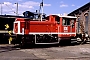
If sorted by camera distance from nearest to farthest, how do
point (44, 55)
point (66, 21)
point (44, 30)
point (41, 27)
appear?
1. point (44, 55)
2. point (41, 27)
3. point (44, 30)
4. point (66, 21)

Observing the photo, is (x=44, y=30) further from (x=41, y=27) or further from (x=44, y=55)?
(x=44, y=55)

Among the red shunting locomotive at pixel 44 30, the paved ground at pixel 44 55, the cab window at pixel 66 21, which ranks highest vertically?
the cab window at pixel 66 21

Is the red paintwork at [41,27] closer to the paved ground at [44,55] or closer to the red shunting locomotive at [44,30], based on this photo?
the red shunting locomotive at [44,30]

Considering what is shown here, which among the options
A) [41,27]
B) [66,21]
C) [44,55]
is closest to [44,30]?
[41,27]

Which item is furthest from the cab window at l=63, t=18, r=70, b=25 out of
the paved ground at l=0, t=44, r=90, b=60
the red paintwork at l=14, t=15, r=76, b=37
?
the paved ground at l=0, t=44, r=90, b=60

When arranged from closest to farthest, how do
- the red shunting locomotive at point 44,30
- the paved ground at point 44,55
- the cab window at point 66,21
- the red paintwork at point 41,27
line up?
the paved ground at point 44,55, the red shunting locomotive at point 44,30, the red paintwork at point 41,27, the cab window at point 66,21

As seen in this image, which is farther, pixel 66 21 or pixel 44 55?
pixel 66 21

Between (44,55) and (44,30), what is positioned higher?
(44,30)

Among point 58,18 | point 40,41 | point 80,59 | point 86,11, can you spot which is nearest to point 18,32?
point 40,41

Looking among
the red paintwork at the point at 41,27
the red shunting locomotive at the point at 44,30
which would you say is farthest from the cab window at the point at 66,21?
the red paintwork at the point at 41,27

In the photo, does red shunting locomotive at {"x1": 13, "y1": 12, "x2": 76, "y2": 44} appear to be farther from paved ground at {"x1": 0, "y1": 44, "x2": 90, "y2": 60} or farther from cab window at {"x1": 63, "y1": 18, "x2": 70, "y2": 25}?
paved ground at {"x1": 0, "y1": 44, "x2": 90, "y2": 60}

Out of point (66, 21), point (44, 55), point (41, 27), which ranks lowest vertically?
point (44, 55)

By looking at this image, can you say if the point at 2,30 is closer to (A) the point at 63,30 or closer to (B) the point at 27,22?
(B) the point at 27,22

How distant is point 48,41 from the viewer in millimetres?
20828
